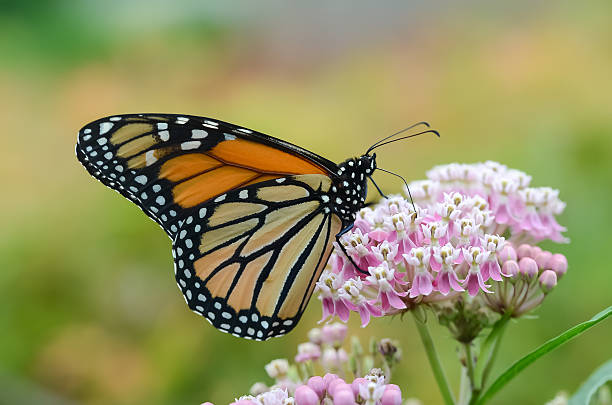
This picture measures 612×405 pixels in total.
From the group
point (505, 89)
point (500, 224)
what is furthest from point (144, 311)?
point (505, 89)

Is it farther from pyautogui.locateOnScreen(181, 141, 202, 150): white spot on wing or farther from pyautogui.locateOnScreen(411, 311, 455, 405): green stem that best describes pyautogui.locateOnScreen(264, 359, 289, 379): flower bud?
pyautogui.locateOnScreen(181, 141, 202, 150): white spot on wing

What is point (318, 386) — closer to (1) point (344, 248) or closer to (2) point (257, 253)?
(1) point (344, 248)

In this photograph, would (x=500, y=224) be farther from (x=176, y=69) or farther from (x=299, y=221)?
(x=176, y=69)

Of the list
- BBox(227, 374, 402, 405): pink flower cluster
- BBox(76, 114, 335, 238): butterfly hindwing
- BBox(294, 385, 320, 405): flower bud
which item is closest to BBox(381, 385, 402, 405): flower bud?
BBox(227, 374, 402, 405): pink flower cluster

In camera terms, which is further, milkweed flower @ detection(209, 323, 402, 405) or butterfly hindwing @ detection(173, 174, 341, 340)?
butterfly hindwing @ detection(173, 174, 341, 340)

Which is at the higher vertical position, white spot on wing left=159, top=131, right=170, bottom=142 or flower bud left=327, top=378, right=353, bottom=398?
white spot on wing left=159, top=131, right=170, bottom=142

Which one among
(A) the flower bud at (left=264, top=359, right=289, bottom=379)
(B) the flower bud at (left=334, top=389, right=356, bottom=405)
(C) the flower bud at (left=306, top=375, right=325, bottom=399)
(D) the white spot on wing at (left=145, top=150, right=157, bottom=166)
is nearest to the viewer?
(B) the flower bud at (left=334, top=389, right=356, bottom=405)
